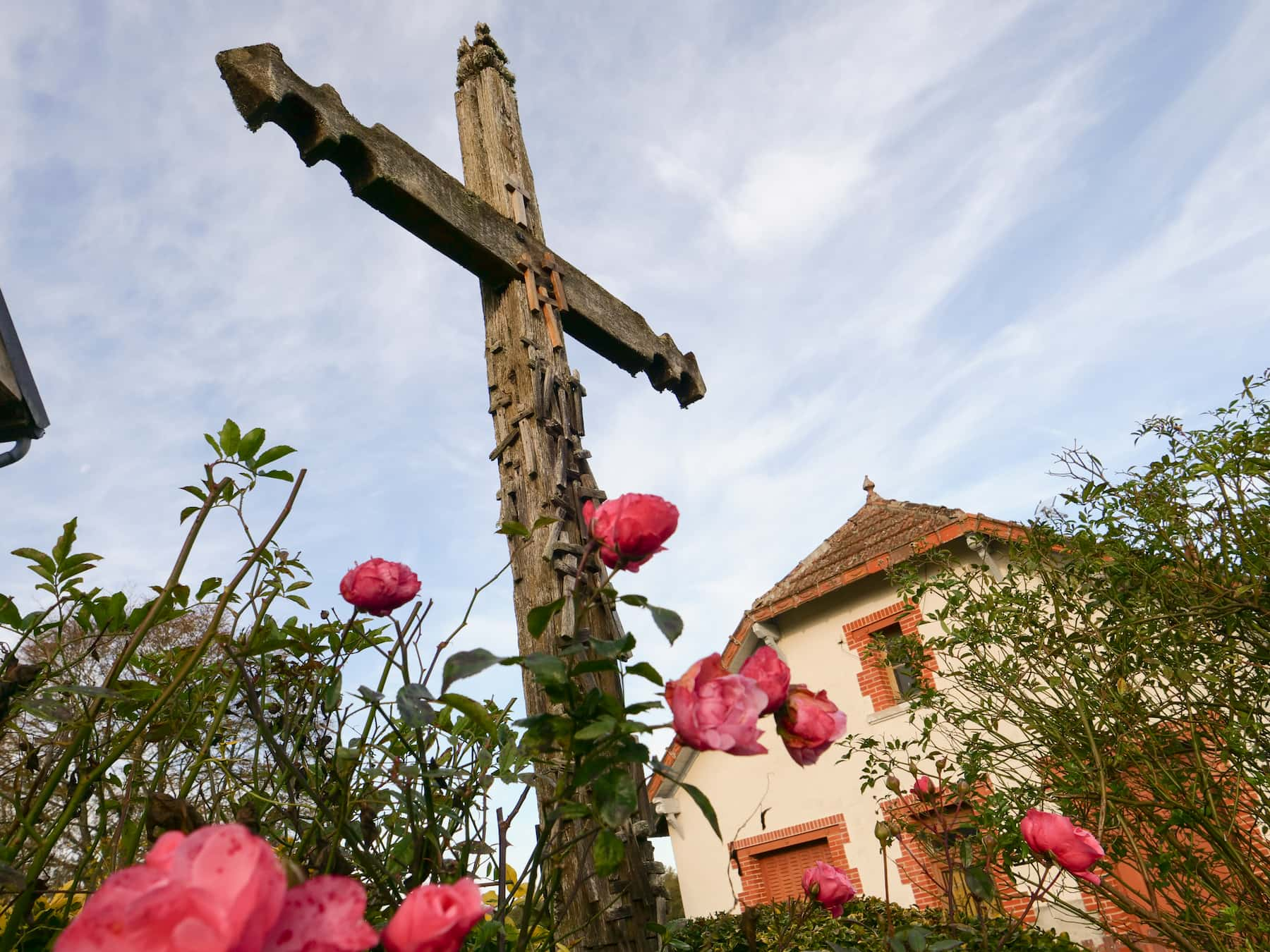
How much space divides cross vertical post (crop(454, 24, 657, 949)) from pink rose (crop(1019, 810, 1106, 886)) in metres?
0.83

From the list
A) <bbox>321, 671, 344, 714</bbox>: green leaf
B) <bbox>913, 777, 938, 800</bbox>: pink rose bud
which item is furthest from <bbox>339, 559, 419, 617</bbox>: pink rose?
<bbox>913, 777, 938, 800</bbox>: pink rose bud

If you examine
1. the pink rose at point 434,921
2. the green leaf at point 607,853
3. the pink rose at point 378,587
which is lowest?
the pink rose at point 434,921

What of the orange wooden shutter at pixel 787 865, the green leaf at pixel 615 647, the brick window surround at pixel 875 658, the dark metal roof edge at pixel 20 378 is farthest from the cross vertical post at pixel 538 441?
the orange wooden shutter at pixel 787 865

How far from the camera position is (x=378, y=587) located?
1330 millimetres

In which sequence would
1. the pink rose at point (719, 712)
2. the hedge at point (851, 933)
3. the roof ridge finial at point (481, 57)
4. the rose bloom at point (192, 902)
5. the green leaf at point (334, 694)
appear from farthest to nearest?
the roof ridge finial at point (481, 57) < the hedge at point (851, 933) < the green leaf at point (334, 694) < the pink rose at point (719, 712) < the rose bloom at point (192, 902)

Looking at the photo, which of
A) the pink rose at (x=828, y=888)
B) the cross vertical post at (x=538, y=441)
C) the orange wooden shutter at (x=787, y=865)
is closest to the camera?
the cross vertical post at (x=538, y=441)

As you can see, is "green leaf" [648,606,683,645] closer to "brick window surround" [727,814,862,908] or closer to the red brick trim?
the red brick trim

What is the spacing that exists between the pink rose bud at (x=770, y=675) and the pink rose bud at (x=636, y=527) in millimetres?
184

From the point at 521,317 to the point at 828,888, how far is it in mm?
1762

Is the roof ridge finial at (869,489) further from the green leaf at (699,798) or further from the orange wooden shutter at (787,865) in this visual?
the green leaf at (699,798)

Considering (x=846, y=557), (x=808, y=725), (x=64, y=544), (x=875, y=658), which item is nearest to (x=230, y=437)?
(x=64, y=544)

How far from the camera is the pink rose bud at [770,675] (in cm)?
94

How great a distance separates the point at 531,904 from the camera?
3.38 ft

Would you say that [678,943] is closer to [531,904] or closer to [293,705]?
[531,904]
